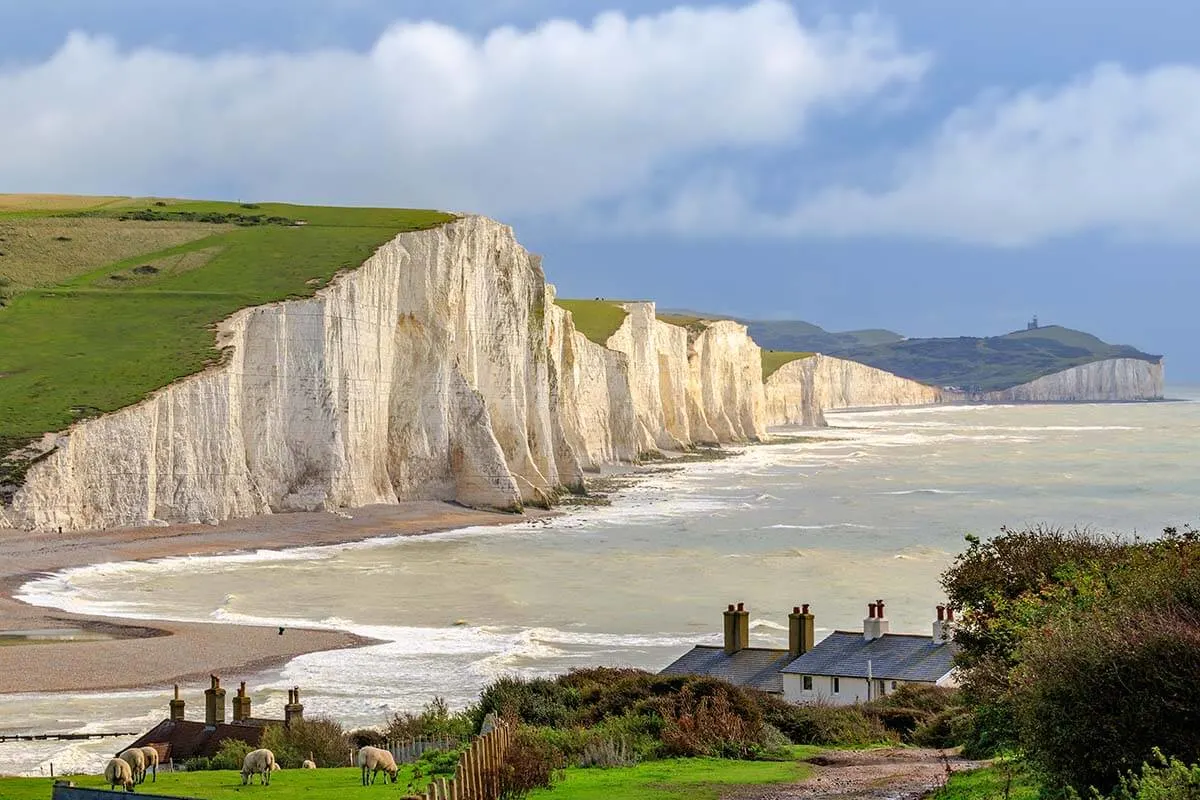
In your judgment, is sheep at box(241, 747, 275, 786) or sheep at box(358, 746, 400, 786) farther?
sheep at box(241, 747, 275, 786)

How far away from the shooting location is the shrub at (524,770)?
1509 centimetres

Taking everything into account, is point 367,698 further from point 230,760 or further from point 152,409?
point 152,409

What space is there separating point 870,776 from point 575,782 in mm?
3204

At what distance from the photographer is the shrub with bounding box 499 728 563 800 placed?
15086 mm

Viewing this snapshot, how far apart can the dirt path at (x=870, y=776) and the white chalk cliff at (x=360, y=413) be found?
44.1 metres

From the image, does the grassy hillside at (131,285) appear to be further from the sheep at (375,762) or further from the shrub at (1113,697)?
the shrub at (1113,697)

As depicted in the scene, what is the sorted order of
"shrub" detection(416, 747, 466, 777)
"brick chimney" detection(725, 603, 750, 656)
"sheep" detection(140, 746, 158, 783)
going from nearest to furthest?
"sheep" detection(140, 746, 158, 783), "shrub" detection(416, 747, 466, 777), "brick chimney" detection(725, 603, 750, 656)

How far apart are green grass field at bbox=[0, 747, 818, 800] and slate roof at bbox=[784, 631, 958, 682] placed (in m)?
6.87

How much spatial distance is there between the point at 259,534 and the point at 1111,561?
1907 inches

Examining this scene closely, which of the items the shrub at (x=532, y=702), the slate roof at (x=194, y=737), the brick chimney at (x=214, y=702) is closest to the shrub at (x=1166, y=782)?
the shrub at (x=532, y=702)

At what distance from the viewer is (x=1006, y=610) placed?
1889cm

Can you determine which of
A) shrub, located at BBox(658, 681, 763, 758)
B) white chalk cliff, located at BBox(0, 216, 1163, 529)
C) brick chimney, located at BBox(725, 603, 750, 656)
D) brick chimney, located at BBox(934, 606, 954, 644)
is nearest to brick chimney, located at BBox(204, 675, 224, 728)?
shrub, located at BBox(658, 681, 763, 758)

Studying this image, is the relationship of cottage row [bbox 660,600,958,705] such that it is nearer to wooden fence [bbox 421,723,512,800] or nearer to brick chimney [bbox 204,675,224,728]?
brick chimney [bbox 204,675,224,728]

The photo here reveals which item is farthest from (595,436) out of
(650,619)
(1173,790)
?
(1173,790)
